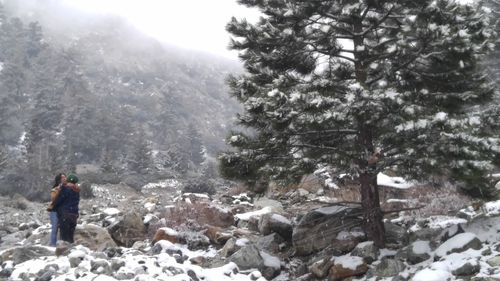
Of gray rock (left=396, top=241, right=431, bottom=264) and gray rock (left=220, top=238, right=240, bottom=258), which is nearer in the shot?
gray rock (left=396, top=241, right=431, bottom=264)

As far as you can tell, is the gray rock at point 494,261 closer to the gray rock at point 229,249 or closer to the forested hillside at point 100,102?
the gray rock at point 229,249

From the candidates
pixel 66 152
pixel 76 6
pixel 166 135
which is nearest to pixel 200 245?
pixel 66 152

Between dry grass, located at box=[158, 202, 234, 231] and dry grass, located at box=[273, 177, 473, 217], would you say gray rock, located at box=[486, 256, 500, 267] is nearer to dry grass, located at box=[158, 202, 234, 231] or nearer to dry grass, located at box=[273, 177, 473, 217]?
dry grass, located at box=[273, 177, 473, 217]

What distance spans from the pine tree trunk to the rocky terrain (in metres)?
0.24

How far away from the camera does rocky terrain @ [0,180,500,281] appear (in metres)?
6.94

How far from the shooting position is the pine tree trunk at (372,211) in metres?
8.31

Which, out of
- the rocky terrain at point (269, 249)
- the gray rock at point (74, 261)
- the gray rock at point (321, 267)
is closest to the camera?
the rocky terrain at point (269, 249)

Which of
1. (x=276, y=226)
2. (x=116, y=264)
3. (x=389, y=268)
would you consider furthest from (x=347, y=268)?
(x=116, y=264)

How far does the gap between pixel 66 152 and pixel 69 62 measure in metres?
28.6

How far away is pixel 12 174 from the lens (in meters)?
37.0

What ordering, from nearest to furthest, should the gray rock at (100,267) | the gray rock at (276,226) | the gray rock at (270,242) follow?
the gray rock at (100,267), the gray rock at (270,242), the gray rock at (276,226)

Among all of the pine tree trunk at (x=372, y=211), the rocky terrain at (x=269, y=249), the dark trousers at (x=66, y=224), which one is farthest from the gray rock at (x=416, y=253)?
the dark trousers at (x=66, y=224)

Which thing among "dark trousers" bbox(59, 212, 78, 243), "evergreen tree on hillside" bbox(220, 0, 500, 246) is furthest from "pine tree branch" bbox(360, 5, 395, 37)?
"dark trousers" bbox(59, 212, 78, 243)

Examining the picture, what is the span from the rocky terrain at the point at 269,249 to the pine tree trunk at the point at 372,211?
0.80ft
